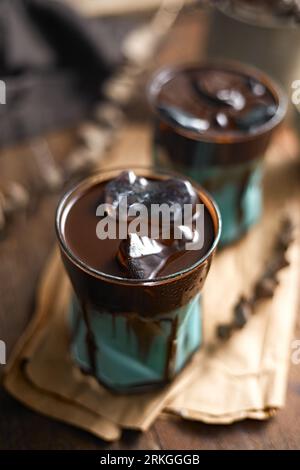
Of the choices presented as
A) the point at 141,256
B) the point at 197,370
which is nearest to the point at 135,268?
the point at 141,256

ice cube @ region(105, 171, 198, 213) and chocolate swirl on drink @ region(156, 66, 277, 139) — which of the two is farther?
chocolate swirl on drink @ region(156, 66, 277, 139)

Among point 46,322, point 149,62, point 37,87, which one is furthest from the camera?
point 149,62

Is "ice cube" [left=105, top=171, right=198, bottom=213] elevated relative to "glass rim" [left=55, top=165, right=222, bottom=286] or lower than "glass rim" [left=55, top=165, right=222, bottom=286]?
elevated

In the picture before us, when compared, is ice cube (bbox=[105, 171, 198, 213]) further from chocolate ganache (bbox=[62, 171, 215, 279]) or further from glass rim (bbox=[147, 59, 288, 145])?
glass rim (bbox=[147, 59, 288, 145])

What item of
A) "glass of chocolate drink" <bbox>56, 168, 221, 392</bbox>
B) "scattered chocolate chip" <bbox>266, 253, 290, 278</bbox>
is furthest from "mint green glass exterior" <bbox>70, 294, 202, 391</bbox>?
"scattered chocolate chip" <bbox>266, 253, 290, 278</bbox>

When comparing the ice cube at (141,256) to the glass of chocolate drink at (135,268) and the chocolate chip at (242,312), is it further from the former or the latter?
the chocolate chip at (242,312)

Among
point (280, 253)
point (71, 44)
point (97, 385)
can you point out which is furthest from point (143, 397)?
point (71, 44)

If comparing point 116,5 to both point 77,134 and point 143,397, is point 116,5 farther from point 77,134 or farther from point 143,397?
point 143,397

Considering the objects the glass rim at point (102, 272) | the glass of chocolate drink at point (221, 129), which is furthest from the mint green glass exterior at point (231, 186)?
the glass rim at point (102, 272)
